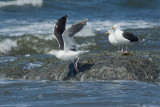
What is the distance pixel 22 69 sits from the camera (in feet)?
30.5

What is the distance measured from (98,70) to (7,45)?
7049mm

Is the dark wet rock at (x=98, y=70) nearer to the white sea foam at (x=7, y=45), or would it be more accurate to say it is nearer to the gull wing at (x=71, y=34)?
the gull wing at (x=71, y=34)

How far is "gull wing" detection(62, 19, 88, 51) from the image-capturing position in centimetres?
785

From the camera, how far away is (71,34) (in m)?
8.00

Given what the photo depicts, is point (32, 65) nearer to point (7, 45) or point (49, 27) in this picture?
point (7, 45)

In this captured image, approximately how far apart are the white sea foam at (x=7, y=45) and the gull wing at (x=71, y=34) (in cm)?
595

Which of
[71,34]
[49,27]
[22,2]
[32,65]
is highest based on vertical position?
[22,2]

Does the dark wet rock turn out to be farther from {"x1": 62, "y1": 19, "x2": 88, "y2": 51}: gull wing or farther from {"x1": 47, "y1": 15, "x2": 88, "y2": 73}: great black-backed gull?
{"x1": 62, "y1": 19, "x2": 88, "y2": 51}: gull wing

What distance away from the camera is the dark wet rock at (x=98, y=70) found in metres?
8.14

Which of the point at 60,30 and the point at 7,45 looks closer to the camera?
the point at 60,30

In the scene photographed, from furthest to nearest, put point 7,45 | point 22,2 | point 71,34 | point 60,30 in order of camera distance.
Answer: point 22,2
point 7,45
point 60,30
point 71,34

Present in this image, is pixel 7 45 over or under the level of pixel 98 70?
over

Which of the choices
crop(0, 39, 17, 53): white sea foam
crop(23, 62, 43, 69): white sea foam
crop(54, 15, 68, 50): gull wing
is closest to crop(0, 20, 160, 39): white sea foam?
crop(0, 39, 17, 53): white sea foam

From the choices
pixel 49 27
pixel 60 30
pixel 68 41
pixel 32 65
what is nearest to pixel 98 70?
pixel 68 41
